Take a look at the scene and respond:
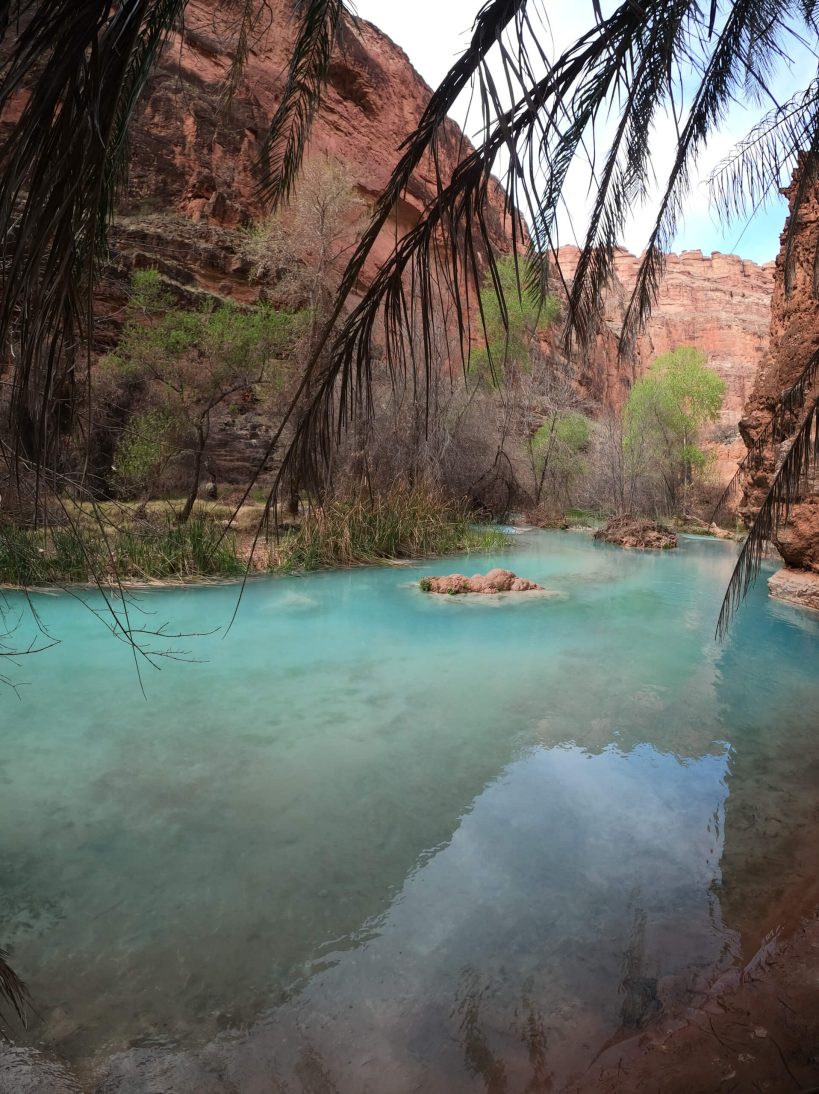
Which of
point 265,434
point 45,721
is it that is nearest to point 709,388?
point 265,434

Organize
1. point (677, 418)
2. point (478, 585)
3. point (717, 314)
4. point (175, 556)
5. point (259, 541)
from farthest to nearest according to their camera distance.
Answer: point (717, 314) < point (677, 418) < point (259, 541) < point (478, 585) < point (175, 556)

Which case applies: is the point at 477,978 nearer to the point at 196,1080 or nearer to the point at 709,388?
the point at 196,1080

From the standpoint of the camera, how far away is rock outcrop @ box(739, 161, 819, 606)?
7469 mm

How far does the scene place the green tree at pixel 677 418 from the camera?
77.5ft

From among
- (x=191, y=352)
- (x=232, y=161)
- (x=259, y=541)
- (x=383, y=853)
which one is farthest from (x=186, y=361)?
(x=232, y=161)

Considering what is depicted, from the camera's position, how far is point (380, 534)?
34.2ft

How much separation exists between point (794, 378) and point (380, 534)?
5.87 metres

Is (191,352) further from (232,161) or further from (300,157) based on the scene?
(232,161)

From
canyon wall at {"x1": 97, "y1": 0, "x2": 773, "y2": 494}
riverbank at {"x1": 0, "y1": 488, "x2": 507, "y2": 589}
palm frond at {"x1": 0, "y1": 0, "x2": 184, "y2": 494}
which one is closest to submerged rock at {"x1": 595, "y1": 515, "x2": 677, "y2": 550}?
riverbank at {"x1": 0, "y1": 488, "x2": 507, "y2": 589}

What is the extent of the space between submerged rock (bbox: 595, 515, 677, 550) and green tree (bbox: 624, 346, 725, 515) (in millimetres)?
8622

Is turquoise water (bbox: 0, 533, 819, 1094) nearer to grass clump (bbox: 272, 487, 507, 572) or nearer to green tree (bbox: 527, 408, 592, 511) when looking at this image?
grass clump (bbox: 272, 487, 507, 572)

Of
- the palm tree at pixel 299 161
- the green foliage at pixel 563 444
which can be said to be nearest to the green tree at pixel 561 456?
the green foliage at pixel 563 444

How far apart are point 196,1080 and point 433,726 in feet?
8.30

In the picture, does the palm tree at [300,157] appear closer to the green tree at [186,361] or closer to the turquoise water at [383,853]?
the turquoise water at [383,853]
